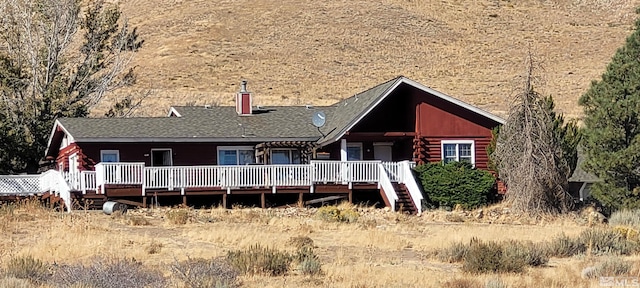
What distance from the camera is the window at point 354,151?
38.7m

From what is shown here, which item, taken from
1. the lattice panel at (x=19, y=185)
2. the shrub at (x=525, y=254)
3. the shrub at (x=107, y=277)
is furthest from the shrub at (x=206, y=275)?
the lattice panel at (x=19, y=185)

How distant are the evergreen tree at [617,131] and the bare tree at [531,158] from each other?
1091 mm

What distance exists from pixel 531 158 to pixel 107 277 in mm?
19824

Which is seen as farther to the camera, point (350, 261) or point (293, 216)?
point (293, 216)

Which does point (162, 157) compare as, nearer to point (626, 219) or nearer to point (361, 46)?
point (626, 219)

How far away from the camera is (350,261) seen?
21.3 m

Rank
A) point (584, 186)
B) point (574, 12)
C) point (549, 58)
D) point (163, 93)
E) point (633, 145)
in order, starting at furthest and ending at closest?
point (574, 12) < point (549, 58) < point (163, 93) < point (584, 186) < point (633, 145)

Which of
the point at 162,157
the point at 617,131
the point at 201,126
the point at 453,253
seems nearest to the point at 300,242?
the point at 453,253

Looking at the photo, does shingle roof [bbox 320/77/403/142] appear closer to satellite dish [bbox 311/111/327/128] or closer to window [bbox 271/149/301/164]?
satellite dish [bbox 311/111/327/128]

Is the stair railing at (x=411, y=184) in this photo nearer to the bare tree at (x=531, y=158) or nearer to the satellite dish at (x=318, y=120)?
the bare tree at (x=531, y=158)

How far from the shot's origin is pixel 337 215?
101ft

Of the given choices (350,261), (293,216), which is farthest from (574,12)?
(350,261)

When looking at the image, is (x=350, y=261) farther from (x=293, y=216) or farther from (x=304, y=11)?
(x=304, y=11)

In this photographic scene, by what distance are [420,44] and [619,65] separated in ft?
232
